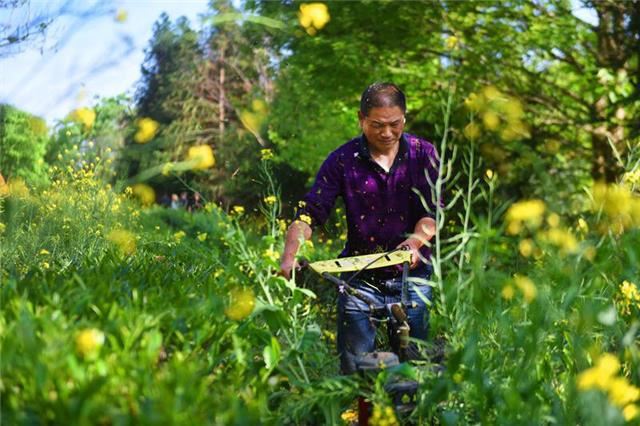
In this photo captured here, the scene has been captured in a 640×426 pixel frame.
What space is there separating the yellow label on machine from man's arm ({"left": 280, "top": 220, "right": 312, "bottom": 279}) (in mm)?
97

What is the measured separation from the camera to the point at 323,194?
156 inches

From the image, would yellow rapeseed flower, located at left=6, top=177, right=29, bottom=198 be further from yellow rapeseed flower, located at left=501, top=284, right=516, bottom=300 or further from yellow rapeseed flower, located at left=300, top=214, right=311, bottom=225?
yellow rapeseed flower, located at left=501, top=284, right=516, bottom=300

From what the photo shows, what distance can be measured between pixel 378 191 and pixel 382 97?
502 millimetres

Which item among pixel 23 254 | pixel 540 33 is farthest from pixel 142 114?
pixel 23 254

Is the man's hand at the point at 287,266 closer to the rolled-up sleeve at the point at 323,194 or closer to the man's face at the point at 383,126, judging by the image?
the rolled-up sleeve at the point at 323,194

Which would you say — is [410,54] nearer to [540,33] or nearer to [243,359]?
[540,33]

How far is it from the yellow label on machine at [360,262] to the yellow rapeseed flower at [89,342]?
1234 mm

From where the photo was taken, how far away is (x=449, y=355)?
290 centimetres

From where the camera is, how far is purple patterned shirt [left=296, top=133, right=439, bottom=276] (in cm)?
398

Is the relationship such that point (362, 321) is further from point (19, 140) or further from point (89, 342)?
point (19, 140)

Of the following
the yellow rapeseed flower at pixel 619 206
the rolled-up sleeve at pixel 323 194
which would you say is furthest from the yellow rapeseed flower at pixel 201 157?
the yellow rapeseed flower at pixel 619 206

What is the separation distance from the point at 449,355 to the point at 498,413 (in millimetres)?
252

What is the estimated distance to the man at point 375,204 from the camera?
3.87 meters

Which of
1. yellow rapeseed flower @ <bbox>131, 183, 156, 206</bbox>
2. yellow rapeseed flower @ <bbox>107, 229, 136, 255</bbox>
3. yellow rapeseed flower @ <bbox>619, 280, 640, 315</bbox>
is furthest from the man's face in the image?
yellow rapeseed flower @ <bbox>131, 183, 156, 206</bbox>
